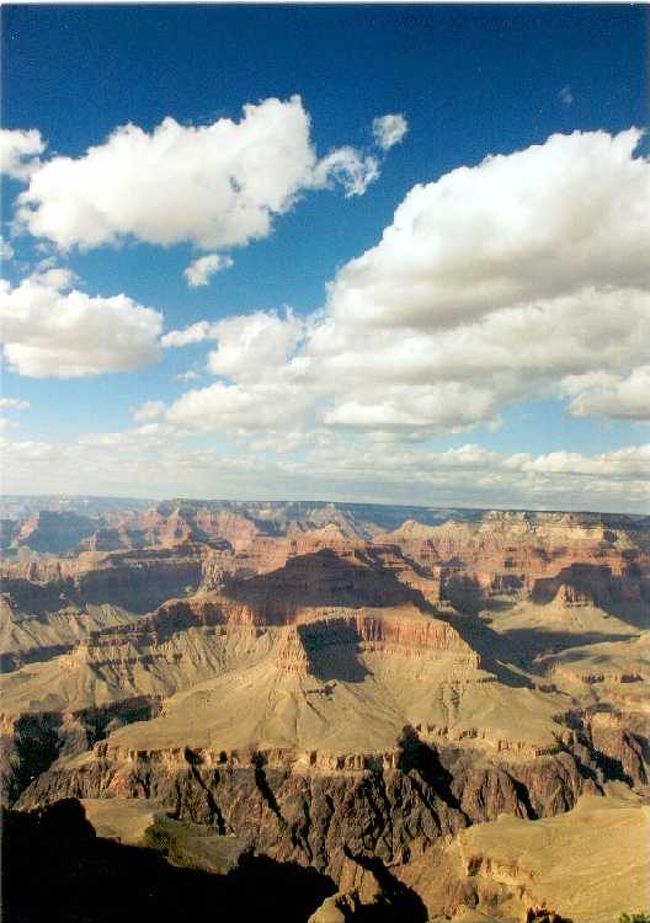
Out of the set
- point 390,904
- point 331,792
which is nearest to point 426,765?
point 331,792

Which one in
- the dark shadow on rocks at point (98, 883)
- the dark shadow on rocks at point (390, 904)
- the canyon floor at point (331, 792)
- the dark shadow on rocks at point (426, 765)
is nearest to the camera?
the dark shadow on rocks at point (98, 883)

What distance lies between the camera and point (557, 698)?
19100 cm

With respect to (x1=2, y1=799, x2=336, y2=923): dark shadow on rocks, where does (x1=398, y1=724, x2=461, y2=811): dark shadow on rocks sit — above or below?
below

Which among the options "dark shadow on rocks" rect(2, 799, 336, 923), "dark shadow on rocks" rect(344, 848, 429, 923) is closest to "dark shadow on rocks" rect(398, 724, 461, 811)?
"dark shadow on rocks" rect(344, 848, 429, 923)

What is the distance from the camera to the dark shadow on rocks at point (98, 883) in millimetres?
76750

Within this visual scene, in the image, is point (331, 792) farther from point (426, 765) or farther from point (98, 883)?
point (98, 883)

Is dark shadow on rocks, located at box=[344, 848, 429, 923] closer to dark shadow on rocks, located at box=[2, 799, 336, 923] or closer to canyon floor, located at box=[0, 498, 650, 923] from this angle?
A: canyon floor, located at box=[0, 498, 650, 923]

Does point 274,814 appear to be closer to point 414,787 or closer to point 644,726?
point 414,787

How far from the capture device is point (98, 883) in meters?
82.0

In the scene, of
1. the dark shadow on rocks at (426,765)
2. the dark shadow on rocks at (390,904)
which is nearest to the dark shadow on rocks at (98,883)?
the dark shadow on rocks at (390,904)

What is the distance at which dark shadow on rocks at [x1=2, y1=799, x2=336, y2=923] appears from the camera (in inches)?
3022

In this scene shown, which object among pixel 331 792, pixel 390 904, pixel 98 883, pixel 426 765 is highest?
pixel 98 883

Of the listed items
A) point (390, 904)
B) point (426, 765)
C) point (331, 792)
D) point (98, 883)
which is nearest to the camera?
point (98, 883)

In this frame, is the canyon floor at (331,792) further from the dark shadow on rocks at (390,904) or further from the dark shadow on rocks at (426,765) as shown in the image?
the dark shadow on rocks at (426,765)
